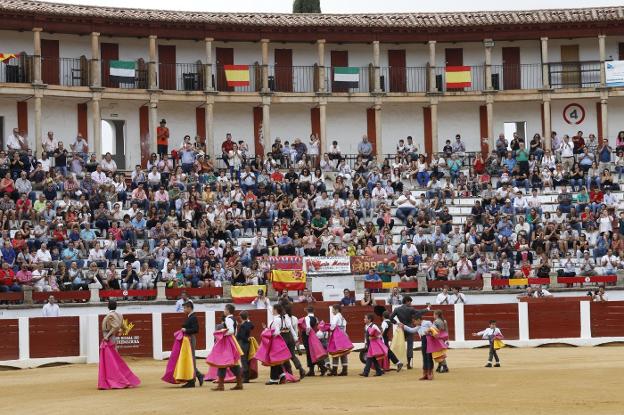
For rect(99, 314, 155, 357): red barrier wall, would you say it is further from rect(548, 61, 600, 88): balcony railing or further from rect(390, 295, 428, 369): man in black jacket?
rect(548, 61, 600, 88): balcony railing

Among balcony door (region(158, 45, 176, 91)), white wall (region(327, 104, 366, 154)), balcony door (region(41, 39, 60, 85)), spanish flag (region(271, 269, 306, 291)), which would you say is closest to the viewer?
spanish flag (region(271, 269, 306, 291))

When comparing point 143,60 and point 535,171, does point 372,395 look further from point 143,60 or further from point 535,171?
point 143,60

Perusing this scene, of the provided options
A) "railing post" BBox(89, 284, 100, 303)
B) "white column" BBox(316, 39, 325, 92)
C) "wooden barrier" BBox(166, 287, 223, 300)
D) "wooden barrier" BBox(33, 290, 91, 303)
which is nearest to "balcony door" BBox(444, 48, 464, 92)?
"white column" BBox(316, 39, 325, 92)

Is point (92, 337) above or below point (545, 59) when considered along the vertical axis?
below

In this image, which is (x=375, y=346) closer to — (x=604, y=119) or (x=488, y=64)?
(x=488, y=64)

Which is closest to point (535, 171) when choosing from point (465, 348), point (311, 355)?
point (465, 348)

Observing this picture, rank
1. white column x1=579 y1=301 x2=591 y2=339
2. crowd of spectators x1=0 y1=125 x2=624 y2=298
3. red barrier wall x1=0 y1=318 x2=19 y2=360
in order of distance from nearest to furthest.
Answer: red barrier wall x1=0 y1=318 x2=19 y2=360
white column x1=579 y1=301 x2=591 y2=339
crowd of spectators x1=0 y1=125 x2=624 y2=298

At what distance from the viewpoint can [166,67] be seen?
42.4 metres

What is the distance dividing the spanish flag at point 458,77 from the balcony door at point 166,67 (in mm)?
8409

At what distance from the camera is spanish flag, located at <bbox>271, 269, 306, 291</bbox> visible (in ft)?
105

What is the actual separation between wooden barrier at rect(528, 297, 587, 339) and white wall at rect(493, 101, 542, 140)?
1409cm

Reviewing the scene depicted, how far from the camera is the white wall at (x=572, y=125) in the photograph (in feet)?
146

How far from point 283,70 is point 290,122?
1617 millimetres

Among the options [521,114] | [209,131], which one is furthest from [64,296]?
[521,114]
